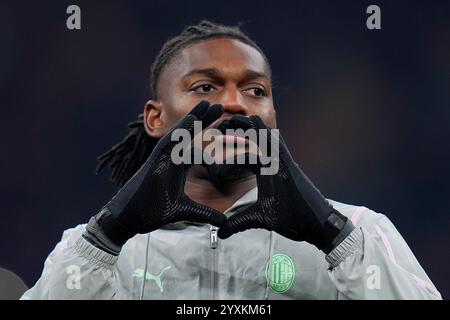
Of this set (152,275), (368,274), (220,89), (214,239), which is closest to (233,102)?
(220,89)

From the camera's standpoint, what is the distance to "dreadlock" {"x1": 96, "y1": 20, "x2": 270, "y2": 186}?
6.92ft

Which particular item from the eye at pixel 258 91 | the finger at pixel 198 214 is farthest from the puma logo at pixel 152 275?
the eye at pixel 258 91

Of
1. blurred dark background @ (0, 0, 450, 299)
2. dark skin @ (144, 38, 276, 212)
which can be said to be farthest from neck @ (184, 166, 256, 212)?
blurred dark background @ (0, 0, 450, 299)

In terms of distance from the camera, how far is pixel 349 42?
324 cm

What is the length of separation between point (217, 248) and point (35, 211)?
1.55 m

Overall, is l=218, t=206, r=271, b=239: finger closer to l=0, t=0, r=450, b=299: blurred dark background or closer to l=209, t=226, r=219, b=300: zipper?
l=209, t=226, r=219, b=300: zipper

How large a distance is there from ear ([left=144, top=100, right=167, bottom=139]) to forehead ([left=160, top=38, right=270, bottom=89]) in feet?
0.29

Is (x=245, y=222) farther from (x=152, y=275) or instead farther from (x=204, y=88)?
(x=204, y=88)

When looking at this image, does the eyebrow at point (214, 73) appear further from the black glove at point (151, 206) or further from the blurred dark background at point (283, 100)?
the blurred dark background at point (283, 100)

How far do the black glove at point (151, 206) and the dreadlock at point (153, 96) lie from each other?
556mm

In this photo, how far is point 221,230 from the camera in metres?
1.60

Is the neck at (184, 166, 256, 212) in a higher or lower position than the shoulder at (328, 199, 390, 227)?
higher

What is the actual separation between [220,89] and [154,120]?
11.7 inches

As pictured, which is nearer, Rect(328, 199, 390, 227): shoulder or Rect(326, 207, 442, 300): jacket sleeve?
Rect(326, 207, 442, 300): jacket sleeve
